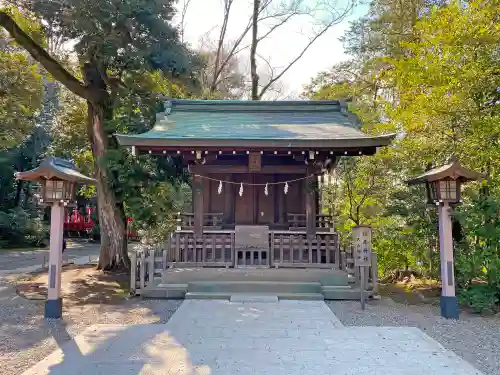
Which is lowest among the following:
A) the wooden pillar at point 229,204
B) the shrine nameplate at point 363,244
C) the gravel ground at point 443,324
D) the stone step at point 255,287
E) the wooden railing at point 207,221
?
the gravel ground at point 443,324

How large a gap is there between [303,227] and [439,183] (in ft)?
12.8

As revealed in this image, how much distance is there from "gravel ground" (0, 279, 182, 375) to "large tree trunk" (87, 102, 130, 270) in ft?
9.58

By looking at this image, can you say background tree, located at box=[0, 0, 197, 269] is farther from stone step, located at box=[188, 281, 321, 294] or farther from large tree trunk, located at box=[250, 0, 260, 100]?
large tree trunk, located at box=[250, 0, 260, 100]

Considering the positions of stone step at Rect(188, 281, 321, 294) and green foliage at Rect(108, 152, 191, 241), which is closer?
stone step at Rect(188, 281, 321, 294)

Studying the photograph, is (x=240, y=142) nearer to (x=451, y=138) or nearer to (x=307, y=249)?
(x=307, y=249)

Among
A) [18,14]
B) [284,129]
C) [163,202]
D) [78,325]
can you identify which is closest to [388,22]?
[284,129]

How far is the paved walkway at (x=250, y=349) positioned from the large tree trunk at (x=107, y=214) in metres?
5.37

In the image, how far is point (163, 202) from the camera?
11.7 meters

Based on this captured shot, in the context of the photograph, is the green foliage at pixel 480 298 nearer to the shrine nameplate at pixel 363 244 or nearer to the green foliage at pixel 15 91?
the shrine nameplate at pixel 363 244

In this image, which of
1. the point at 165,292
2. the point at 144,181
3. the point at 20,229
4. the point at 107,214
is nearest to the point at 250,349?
the point at 165,292

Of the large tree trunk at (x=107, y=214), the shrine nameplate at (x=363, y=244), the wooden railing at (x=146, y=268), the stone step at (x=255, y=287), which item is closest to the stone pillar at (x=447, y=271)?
the shrine nameplate at (x=363, y=244)

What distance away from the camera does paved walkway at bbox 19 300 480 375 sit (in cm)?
397

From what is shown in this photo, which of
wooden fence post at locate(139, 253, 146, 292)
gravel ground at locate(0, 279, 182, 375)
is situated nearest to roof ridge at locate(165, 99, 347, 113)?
wooden fence post at locate(139, 253, 146, 292)

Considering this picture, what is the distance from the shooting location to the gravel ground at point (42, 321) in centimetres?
447
